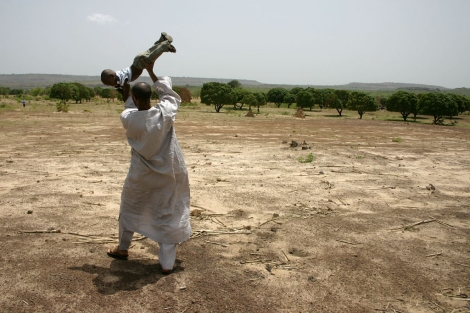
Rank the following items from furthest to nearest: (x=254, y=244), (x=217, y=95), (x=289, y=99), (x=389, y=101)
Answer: (x=289, y=99) < (x=217, y=95) < (x=389, y=101) < (x=254, y=244)

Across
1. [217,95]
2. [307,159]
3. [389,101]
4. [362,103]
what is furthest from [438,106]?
[307,159]

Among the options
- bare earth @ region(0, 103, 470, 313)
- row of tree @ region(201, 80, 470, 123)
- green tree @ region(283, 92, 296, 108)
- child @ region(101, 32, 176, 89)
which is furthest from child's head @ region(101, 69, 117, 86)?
green tree @ region(283, 92, 296, 108)

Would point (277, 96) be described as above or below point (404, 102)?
above

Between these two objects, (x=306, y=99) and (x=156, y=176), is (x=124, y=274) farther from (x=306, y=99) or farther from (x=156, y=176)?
(x=306, y=99)

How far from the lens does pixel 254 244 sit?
4512 millimetres

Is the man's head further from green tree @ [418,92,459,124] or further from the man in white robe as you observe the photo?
green tree @ [418,92,459,124]

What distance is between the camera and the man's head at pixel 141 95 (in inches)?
137

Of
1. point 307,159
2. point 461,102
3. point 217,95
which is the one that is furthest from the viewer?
point 461,102

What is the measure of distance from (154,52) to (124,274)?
2.03 m

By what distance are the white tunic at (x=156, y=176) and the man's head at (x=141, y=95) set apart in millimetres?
86

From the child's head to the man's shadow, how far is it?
1.72 m

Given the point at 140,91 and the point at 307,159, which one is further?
the point at 307,159

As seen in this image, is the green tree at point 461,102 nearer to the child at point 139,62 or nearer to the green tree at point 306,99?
the green tree at point 306,99

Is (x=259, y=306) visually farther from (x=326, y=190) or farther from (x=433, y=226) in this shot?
(x=326, y=190)
